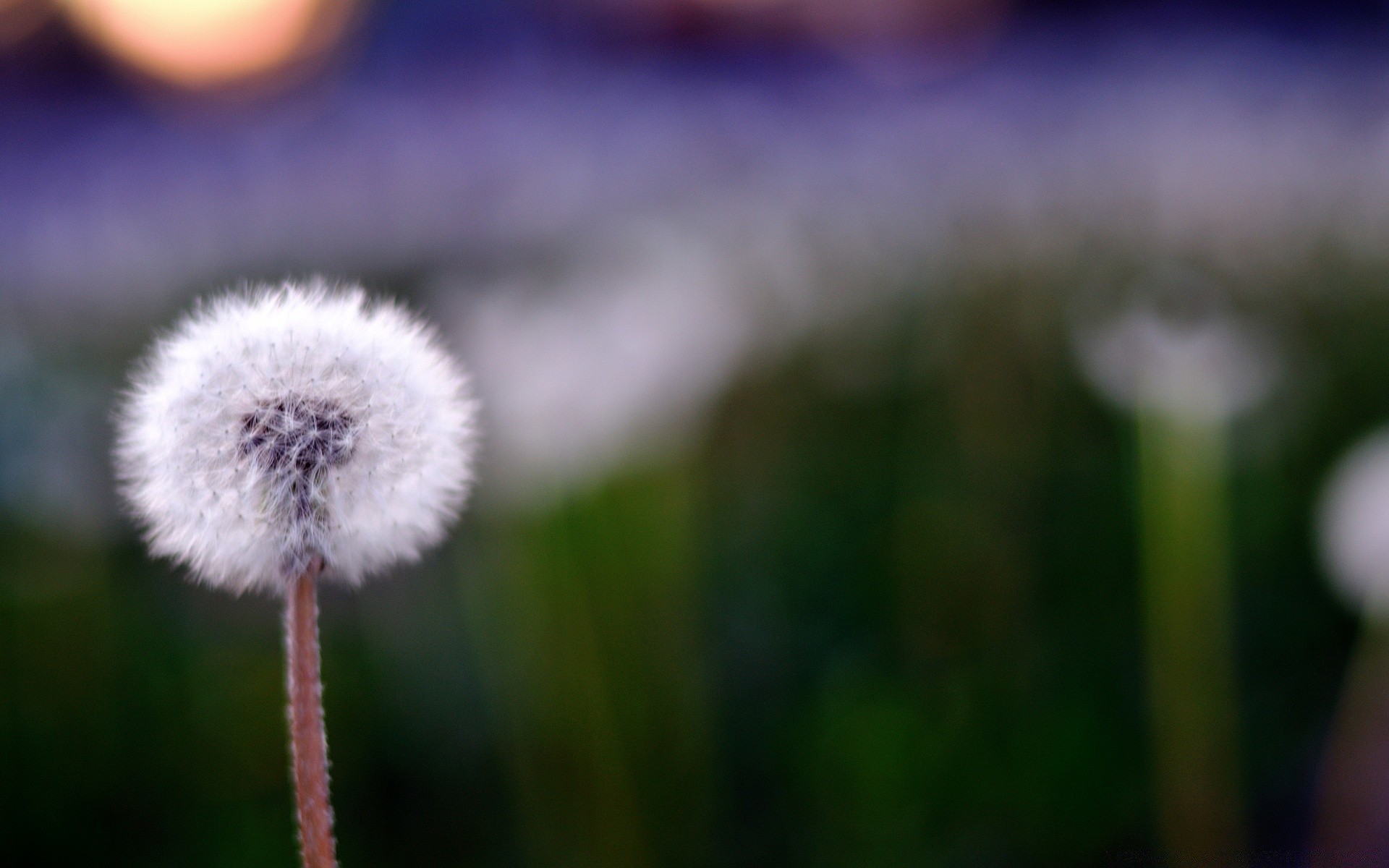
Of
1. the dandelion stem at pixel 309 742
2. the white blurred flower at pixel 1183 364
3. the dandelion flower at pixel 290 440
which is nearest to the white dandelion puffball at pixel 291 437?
the dandelion flower at pixel 290 440

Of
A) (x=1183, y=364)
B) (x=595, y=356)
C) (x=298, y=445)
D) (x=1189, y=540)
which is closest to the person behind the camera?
(x=298, y=445)

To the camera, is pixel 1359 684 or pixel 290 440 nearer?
pixel 290 440

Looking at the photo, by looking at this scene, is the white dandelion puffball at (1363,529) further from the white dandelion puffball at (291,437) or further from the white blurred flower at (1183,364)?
the white dandelion puffball at (291,437)

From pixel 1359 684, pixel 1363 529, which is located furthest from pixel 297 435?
pixel 1359 684

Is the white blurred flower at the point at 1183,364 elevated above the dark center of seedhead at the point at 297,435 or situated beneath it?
elevated above

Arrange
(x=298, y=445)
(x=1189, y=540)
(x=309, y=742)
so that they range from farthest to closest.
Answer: (x=1189, y=540)
(x=298, y=445)
(x=309, y=742)

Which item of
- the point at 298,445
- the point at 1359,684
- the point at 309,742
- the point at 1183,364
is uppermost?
the point at 1183,364

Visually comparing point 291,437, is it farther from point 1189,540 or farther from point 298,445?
point 1189,540

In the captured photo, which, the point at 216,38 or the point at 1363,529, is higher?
the point at 216,38
